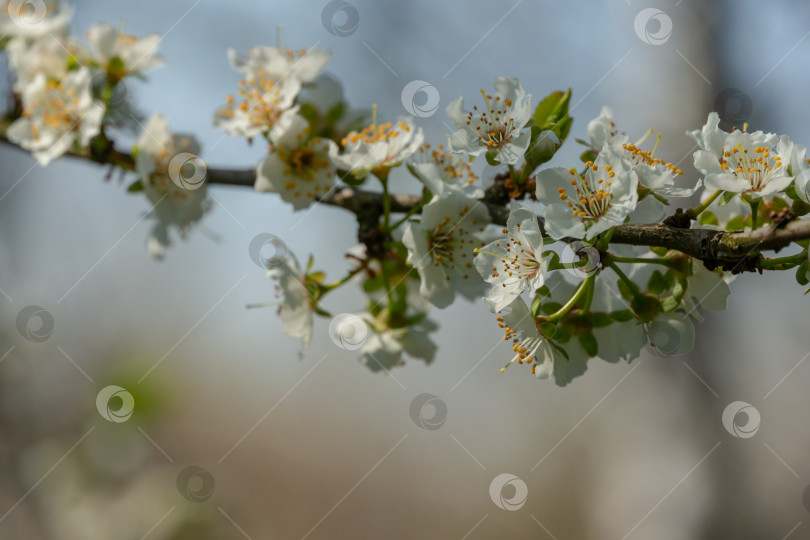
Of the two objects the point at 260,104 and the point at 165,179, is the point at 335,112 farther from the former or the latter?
the point at 165,179

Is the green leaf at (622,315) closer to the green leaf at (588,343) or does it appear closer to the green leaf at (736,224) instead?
the green leaf at (588,343)

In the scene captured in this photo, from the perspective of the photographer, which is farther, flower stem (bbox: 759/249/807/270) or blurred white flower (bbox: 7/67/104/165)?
blurred white flower (bbox: 7/67/104/165)

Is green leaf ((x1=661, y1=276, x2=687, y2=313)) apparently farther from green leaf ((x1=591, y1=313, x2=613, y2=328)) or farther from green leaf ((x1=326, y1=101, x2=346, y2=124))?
green leaf ((x1=326, y1=101, x2=346, y2=124))
